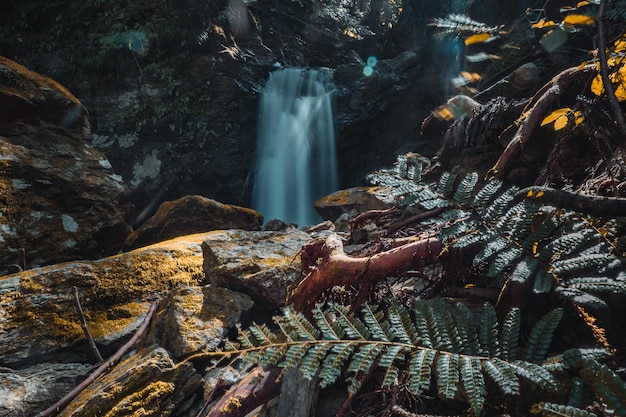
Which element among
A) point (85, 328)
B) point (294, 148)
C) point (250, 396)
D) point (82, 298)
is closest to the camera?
point (250, 396)

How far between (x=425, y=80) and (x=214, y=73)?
7.38 meters

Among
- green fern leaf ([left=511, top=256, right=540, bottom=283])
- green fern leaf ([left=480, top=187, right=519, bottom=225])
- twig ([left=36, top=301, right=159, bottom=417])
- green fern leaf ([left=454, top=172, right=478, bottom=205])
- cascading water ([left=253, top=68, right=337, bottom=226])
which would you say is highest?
cascading water ([left=253, top=68, right=337, bottom=226])

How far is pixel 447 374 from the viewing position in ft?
2.90

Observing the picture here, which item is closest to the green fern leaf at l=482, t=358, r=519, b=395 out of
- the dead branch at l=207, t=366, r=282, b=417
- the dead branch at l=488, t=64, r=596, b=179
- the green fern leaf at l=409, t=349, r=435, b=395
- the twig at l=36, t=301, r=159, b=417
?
the green fern leaf at l=409, t=349, r=435, b=395

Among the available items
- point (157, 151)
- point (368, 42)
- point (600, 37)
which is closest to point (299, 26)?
point (368, 42)

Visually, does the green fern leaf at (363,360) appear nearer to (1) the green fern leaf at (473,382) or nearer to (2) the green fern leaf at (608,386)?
(1) the green fern leaf at (473,382)

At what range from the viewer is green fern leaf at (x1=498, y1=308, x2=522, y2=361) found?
953 mm

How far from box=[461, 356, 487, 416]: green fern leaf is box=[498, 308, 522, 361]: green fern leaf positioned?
9 cm

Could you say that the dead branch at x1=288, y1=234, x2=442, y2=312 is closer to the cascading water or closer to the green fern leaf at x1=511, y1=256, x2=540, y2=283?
the green fern leaf at x1=511, y1=256, x2=540, y2=283

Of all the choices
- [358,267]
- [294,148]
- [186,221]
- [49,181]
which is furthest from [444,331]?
[294,148]

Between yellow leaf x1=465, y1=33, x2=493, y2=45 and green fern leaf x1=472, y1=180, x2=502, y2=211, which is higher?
yellow leaf x1=465, y1=33, x2=493, y2=45

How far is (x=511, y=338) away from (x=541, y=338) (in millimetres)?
69

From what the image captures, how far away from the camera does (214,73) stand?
13.1 meters

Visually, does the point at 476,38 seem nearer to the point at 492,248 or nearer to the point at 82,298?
the point at 492,248
